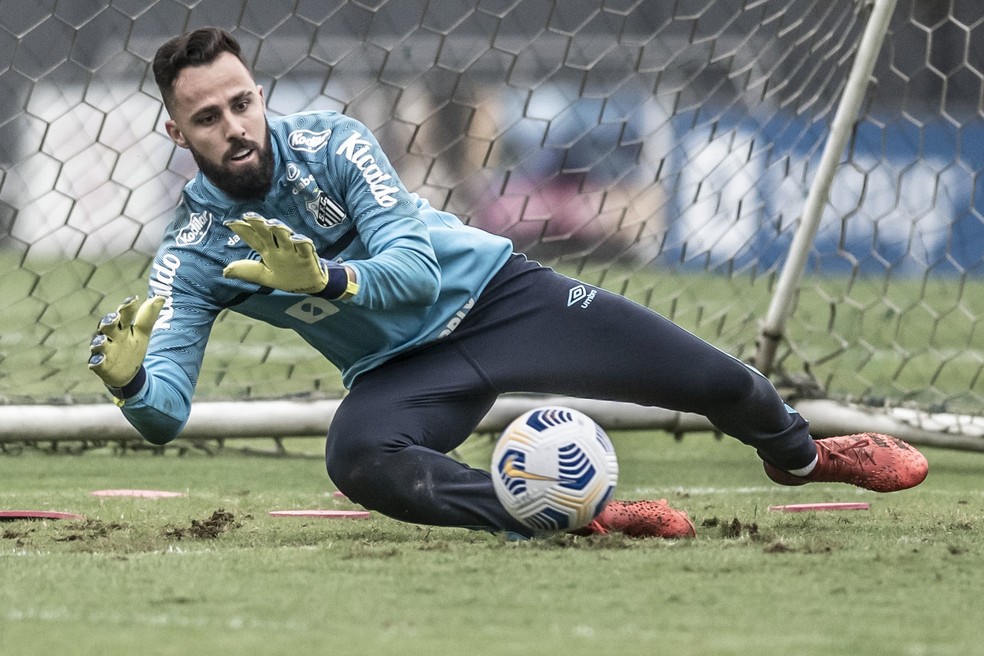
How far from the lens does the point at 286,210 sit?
354cm

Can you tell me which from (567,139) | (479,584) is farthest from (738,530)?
(567,139)

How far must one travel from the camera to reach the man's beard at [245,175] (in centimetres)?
343

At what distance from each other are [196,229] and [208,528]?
30.6 inches

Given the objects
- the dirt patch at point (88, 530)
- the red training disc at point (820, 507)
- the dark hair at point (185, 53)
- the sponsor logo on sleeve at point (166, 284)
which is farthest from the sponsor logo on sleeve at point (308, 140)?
the red training disc at point (820, 507)

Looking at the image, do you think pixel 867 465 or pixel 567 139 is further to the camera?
pixel 567 139

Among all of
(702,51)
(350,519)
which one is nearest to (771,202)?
(702,51)

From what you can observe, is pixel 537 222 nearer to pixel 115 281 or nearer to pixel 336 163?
pixel 115 281

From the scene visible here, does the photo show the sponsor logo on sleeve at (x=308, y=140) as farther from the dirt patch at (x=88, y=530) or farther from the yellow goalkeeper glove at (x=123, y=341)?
the dirt patch at (x=88, y=530)

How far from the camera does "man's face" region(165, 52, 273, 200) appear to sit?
134 inches

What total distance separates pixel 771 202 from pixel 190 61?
3.11 metres

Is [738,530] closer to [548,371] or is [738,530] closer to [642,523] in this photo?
[642,523]

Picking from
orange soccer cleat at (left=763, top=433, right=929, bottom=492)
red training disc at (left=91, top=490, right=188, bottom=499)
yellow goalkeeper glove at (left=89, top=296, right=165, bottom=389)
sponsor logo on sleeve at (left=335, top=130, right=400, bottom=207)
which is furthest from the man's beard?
orange soccer cleat at (left=763, top=433, right=929, bottom=492)

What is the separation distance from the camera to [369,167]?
135 inches

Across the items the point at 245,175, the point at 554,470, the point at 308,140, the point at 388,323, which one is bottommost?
the point at 554,470
